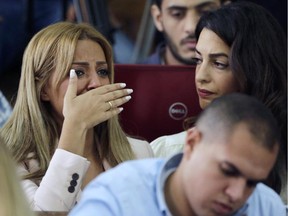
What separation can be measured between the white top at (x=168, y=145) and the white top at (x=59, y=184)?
0.51m

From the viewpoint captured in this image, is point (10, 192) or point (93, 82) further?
point (93, 82)

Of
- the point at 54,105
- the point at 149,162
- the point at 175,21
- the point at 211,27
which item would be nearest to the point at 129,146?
the point at 54,105

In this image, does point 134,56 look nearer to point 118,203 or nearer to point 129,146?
point 129,146

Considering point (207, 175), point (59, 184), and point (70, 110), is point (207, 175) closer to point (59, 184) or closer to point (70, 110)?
point (59, 184)

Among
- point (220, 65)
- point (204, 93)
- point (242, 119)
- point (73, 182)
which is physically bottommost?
point (73, 182)

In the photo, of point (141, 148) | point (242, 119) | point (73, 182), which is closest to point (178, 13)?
point (141, 148)

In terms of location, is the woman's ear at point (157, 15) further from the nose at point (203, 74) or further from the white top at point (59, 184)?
the white top at point (59, 184)

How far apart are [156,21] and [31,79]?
5.15 feet

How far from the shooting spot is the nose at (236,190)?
7.05 feet

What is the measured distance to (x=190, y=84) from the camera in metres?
3.64

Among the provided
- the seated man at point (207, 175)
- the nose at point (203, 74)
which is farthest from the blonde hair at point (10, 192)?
the nose at point (203, 74)

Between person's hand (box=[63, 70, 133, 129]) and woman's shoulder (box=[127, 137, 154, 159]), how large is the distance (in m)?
0.20

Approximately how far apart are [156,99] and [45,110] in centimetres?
60

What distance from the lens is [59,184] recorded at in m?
2.90
